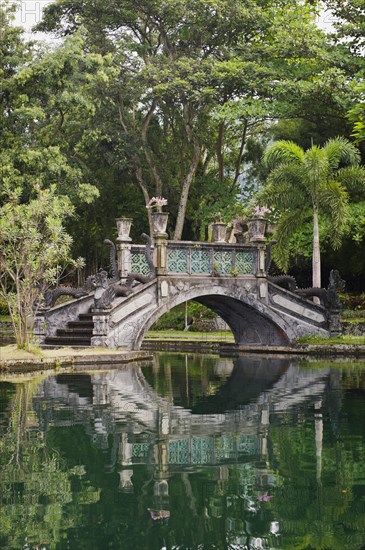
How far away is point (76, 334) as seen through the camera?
27016 mm

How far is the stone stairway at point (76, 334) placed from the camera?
26.4 meters

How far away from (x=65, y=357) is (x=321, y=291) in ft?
35.1

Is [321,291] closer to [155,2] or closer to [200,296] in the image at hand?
[200,296]

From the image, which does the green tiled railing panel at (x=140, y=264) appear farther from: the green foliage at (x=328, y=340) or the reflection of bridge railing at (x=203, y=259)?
the green foliage at (x=328, y=340)

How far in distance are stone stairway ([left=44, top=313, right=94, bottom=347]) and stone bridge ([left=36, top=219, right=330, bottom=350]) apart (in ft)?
0.12

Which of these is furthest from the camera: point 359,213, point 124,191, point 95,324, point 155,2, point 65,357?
point 124,191

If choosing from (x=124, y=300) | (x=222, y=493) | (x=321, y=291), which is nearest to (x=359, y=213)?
(x=321, y=291)

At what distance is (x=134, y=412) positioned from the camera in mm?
14797

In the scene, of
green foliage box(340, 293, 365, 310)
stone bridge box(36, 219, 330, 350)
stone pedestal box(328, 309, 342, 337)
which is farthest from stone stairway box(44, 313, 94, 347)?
green foliage box(340, 293, 365, 310)

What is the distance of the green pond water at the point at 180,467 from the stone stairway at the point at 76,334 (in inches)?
301

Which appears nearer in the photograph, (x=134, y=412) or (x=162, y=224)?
(x=134, y=412)

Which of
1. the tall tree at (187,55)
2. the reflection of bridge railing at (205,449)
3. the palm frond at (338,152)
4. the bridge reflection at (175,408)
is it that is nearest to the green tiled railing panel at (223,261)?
the bridge reflection at (175,408)

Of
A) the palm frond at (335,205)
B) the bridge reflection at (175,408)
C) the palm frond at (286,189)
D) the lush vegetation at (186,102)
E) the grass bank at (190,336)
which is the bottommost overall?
the bridge reflection at (175,408)

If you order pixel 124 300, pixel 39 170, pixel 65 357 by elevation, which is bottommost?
pixel 65 357
